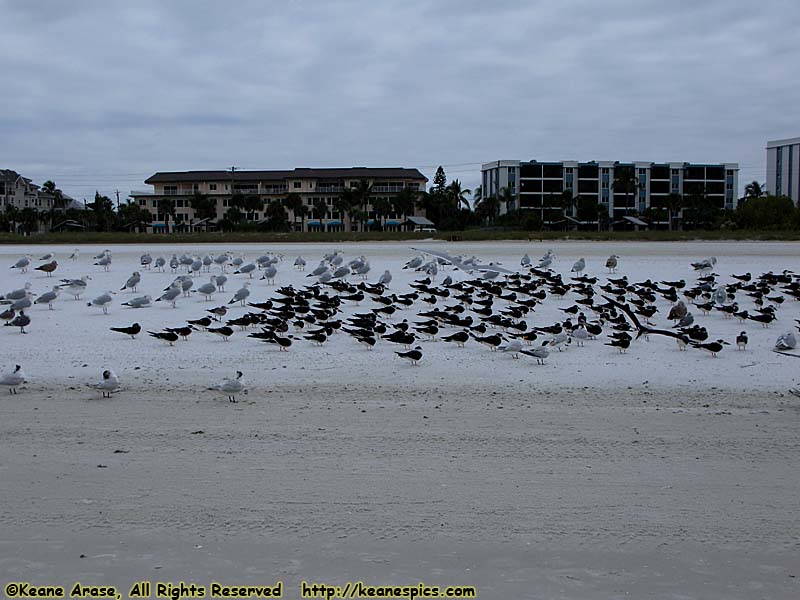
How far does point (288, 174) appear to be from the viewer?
97.0 metres

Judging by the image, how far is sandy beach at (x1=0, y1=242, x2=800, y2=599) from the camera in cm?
539

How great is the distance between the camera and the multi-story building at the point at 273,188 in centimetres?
9288

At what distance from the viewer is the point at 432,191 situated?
91.2m

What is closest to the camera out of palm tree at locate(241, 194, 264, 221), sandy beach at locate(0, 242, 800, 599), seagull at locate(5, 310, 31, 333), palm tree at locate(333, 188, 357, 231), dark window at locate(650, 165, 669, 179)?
sandy beach at locate(0, 242, 800, 599)

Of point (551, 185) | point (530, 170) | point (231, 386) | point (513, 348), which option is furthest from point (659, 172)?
point (231, 386)

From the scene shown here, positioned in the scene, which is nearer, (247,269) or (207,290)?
(207,290)

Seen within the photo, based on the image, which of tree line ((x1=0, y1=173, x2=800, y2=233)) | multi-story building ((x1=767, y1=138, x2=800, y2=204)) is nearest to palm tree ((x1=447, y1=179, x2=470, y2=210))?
tree line ((x1=0, y1=173, x2=800, y2=233))

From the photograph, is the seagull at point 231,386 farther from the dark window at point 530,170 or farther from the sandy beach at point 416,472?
the dark window at point 530,170

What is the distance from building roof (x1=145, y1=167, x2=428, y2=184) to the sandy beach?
84.6m

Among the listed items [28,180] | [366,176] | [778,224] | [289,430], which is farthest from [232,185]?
[289,430]

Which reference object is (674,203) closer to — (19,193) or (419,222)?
(419,222)

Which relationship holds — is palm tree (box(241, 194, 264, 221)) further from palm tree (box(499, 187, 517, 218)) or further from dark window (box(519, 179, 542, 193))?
dark window (box(519, 179, 542, 193))

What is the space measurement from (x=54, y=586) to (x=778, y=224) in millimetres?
71012

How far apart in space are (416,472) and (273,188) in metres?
92.5
